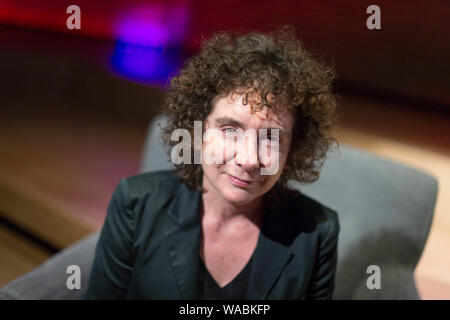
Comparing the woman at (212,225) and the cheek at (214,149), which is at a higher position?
the cheek at (214,149)

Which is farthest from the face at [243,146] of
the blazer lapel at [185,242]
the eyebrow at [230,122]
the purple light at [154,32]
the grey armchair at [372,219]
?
the grey armchair at [372,219]

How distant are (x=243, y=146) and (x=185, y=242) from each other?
0.29 metres

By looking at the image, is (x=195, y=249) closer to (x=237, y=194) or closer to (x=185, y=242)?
(x=185, y=242)

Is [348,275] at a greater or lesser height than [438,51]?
lesser

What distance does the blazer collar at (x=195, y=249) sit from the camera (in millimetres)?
906

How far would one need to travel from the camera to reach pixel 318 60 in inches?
32.0

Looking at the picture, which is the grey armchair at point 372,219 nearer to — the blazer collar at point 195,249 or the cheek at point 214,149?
the blazer collar at point 195,249

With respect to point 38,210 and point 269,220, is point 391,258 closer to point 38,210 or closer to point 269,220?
point 269,220

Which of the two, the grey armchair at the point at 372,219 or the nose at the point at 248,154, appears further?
the grey armchair at the point at 372,219

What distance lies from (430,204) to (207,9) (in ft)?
2.44

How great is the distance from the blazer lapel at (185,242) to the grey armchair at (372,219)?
31 cm

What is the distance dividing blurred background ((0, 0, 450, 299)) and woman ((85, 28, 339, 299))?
11 cm

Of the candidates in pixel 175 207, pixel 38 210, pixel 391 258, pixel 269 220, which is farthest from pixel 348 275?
pixel 38 210

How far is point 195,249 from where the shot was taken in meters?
0.91
